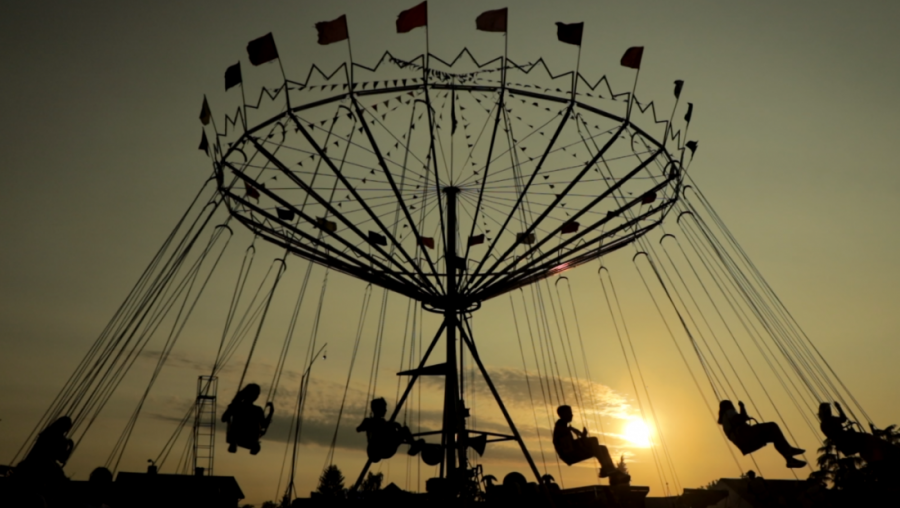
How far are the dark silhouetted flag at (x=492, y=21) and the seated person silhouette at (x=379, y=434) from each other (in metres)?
9.44

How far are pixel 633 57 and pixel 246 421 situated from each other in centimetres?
1227

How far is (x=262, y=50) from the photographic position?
14180 mm

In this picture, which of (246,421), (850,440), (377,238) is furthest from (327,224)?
(850,440)

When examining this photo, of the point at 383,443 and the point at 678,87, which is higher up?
the point at 678,87

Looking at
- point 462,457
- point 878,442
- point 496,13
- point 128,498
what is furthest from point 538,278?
point 128,498

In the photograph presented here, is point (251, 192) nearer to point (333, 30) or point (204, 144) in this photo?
point (204, 144)

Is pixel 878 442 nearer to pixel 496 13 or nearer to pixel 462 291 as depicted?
pixel 462 291

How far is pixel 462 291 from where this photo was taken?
19219mm

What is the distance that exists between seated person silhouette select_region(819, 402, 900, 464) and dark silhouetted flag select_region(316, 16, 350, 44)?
13.0 metres

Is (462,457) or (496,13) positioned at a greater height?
(496,13)

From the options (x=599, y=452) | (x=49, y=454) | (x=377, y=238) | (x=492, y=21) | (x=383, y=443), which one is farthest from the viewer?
(x=377, y=238)

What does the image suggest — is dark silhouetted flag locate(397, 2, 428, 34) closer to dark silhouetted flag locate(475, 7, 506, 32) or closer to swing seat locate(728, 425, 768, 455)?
dark silhouetted flag locate(475, 7, 506, 32)

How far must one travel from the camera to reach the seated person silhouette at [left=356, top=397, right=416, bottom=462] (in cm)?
1612

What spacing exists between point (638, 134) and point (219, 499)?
14.1 metres
